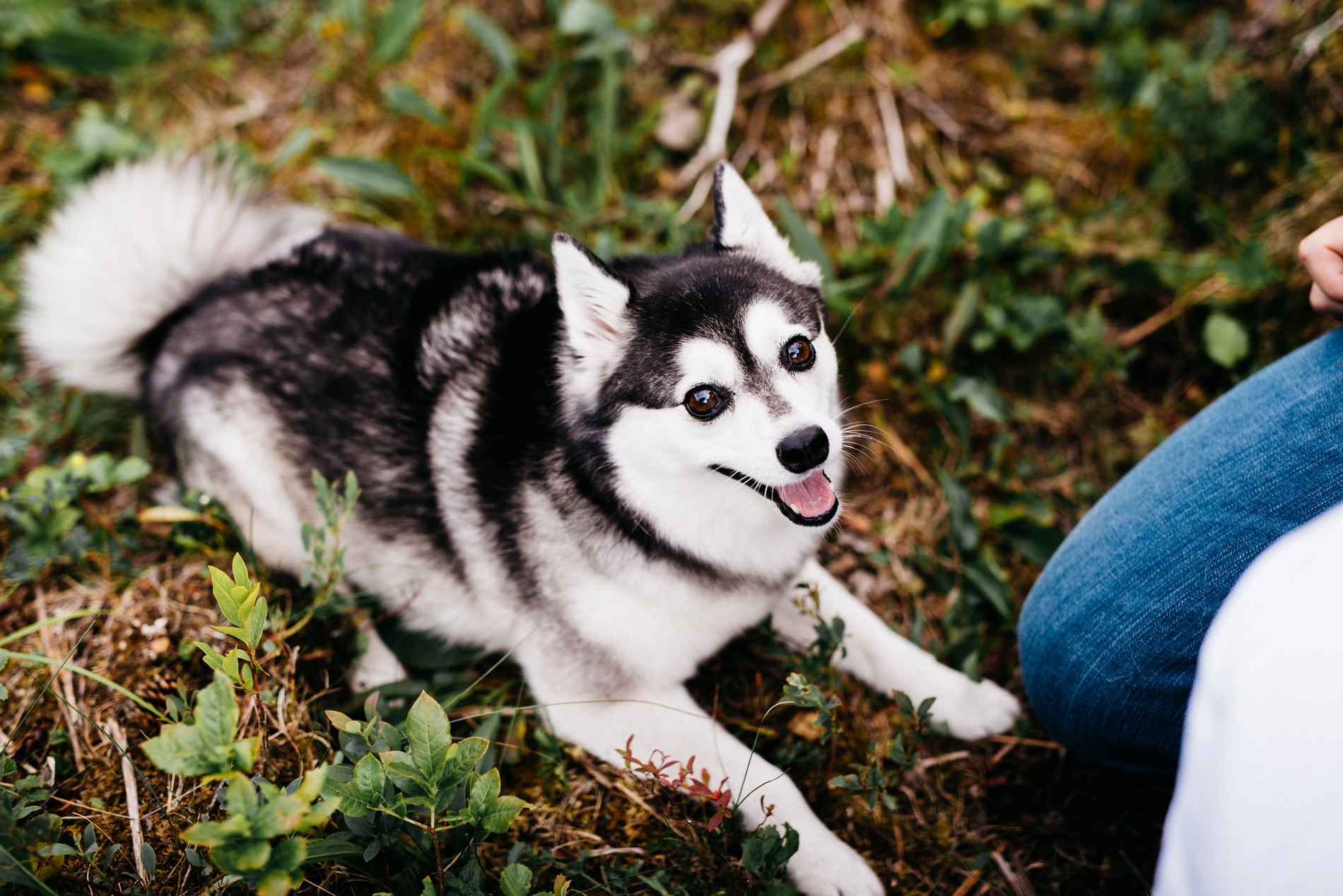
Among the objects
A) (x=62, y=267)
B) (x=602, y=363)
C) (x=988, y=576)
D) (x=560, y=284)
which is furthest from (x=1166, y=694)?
(x=62, y=267)

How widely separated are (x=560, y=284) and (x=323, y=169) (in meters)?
2.09

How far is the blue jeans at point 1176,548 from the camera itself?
1648 millimetres

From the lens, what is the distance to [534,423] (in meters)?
2.24

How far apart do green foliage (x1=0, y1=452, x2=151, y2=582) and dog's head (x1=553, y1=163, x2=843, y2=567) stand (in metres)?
1.94

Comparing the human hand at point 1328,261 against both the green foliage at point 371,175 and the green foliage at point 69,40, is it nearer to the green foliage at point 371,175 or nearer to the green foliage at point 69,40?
the green foliage at point 371,175

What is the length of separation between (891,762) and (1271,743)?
4.66ft

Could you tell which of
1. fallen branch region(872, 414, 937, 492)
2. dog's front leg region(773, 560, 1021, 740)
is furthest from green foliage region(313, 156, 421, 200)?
dog's front leg region(773, 560, 1021, 740)

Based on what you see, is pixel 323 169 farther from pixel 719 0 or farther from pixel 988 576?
pixel 988 576

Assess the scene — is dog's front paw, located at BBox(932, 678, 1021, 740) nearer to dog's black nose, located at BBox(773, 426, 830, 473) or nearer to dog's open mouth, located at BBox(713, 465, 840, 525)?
dog's open mouth, located at BBox(713, 465, 840, 525)

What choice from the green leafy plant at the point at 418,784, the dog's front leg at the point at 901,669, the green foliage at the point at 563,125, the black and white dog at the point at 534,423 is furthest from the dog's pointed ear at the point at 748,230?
the green leafy plant at the point at 418,784

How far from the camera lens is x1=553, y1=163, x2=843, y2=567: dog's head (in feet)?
6.12

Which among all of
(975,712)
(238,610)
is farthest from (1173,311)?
(238,610)

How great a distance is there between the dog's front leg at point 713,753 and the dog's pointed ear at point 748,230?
4.83 ft

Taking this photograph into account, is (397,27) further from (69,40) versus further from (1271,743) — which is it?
(1271,743)
